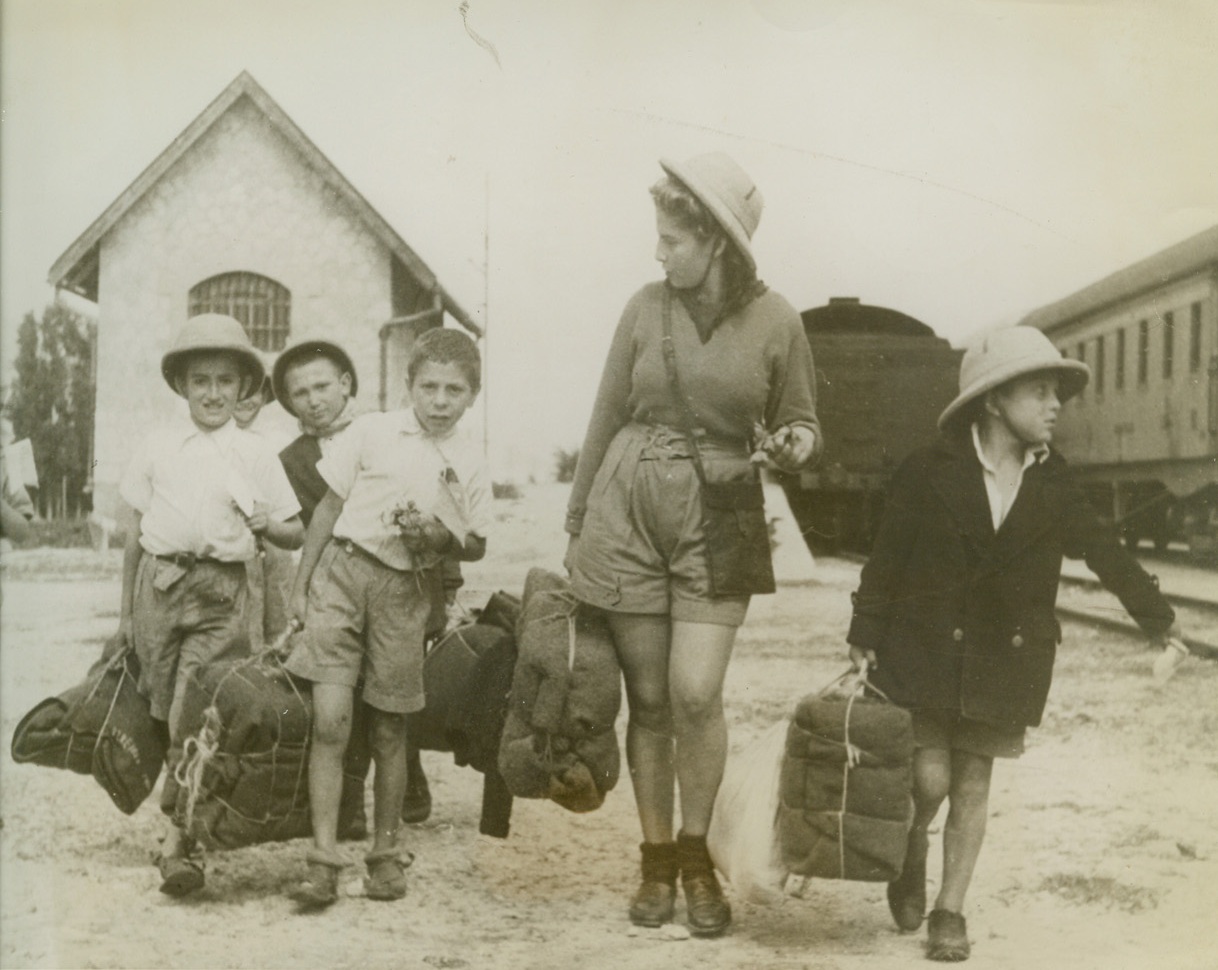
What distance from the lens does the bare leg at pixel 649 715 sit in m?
3.41

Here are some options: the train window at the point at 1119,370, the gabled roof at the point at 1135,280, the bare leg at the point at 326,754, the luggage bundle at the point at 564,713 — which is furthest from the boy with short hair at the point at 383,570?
the train window at the point at 1119,370

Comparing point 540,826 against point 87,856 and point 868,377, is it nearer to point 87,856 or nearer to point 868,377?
point 87,856

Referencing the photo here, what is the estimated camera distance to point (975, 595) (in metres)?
3.53

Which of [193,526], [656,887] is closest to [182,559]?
[193,526]

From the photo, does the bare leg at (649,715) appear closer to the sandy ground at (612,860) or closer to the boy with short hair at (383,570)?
the sandy ground at (612,860)

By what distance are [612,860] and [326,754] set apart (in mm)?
1015

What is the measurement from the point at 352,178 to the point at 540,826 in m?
2.28

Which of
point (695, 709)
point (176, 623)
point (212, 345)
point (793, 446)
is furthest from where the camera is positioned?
point (212, 345)

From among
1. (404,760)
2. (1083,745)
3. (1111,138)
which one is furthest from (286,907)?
(1111,138)

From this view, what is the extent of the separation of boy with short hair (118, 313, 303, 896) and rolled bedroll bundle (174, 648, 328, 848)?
0.17 metres

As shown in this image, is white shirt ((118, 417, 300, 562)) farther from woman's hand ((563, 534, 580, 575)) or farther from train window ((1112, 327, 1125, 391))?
train window ((1112, 327, 1125, 391))

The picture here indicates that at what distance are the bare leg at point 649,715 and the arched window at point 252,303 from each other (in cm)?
157

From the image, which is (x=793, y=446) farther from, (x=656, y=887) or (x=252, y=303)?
(x=252, y=303)

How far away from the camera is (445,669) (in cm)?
367
